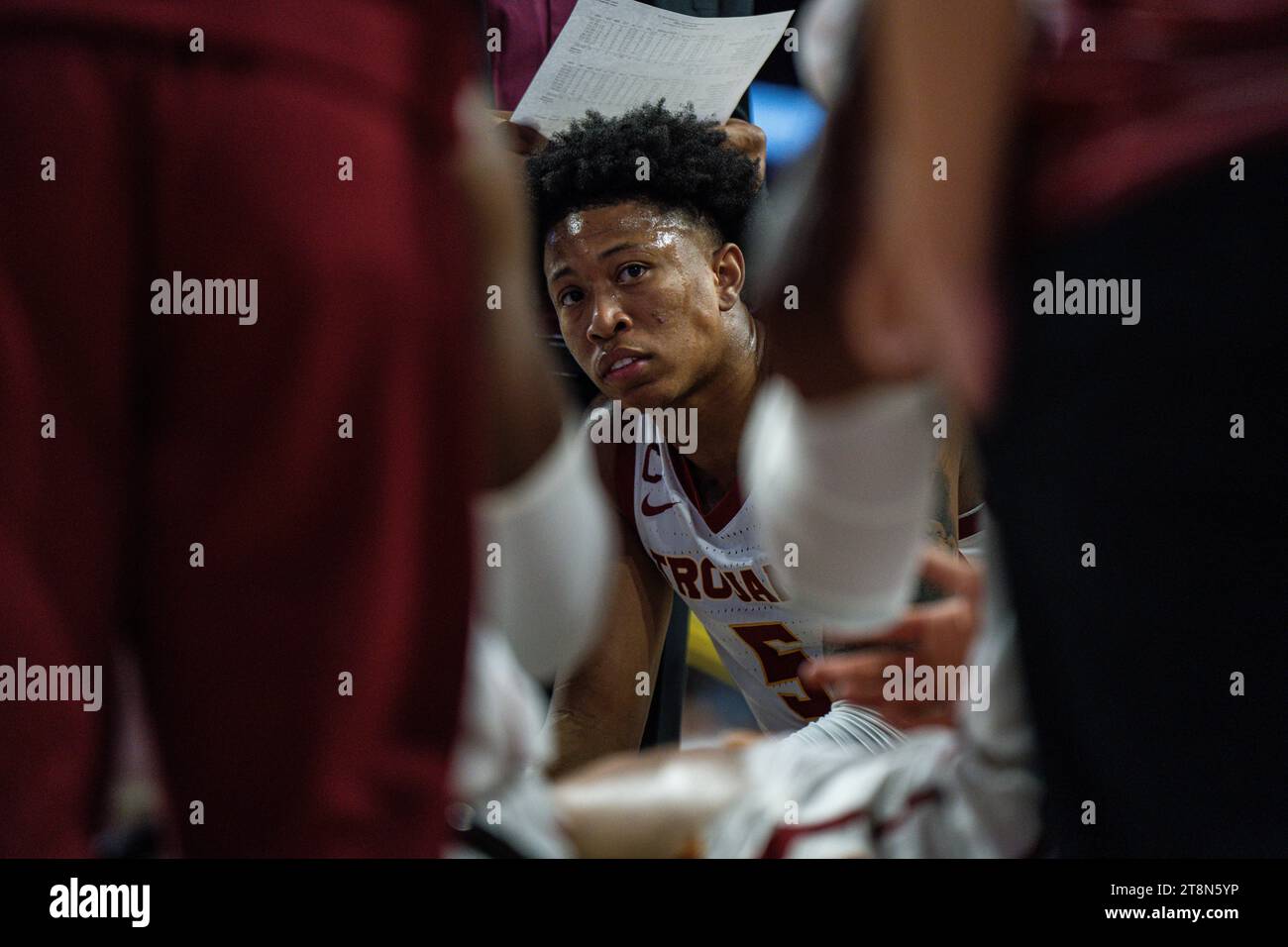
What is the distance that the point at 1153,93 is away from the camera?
77cm

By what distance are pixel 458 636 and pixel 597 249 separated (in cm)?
32

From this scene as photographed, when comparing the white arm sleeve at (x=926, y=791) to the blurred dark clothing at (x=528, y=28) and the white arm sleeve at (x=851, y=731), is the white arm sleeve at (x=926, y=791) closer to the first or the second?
the white arm sleeve at (x=851, y=731)

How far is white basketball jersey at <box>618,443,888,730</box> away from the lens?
927 mm

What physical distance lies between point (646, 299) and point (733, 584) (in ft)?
0.73

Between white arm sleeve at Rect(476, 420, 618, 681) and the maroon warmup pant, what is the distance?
0.10 metres

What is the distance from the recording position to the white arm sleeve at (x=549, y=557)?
0.84 meters

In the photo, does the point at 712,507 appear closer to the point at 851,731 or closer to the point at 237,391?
the point at 851,731

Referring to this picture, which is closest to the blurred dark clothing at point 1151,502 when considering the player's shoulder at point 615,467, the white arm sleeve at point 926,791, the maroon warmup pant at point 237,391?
the white arm sleeve at point 926,791

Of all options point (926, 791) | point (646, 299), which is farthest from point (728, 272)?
point (926, 791)

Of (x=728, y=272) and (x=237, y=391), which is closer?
(x=237, y=391)

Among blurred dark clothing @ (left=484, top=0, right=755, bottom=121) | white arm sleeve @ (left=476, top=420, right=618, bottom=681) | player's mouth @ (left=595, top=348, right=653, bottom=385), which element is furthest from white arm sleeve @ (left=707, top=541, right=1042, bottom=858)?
blurred dark clothing @ (left=484, top=0, right=755, bottom=121)

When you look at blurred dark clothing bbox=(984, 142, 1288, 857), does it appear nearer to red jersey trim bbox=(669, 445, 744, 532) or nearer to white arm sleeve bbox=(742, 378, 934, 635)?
white arm sleeve bbox=(742, 378, 934, 635)

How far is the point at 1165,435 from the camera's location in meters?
0.80
